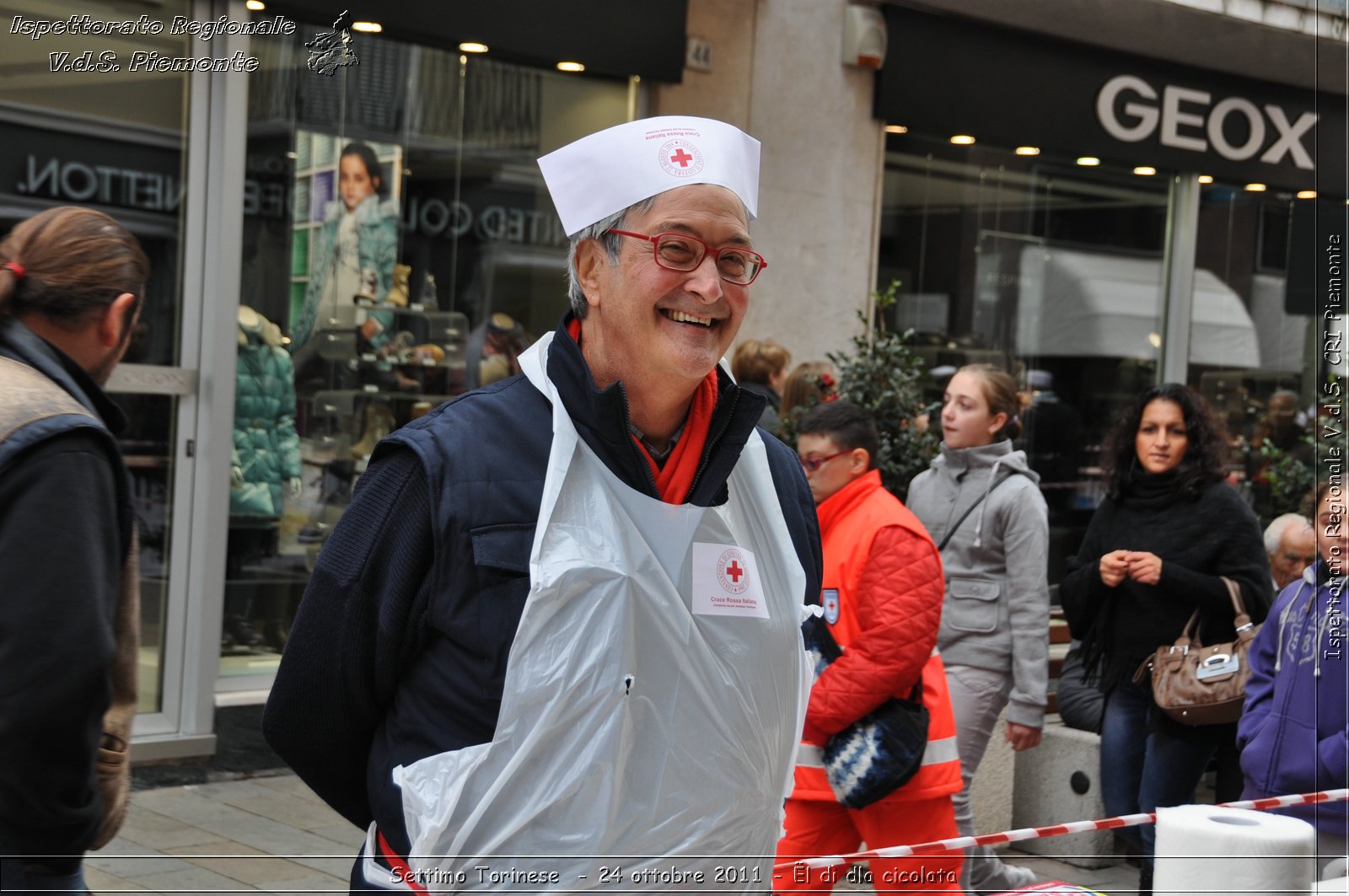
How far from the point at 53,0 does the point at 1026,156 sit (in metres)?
6.83

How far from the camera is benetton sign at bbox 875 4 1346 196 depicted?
10109mm

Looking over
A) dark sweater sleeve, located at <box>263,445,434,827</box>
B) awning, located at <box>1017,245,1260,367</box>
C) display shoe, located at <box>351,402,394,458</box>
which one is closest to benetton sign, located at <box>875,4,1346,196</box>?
→ awning, located at <box>1017,245,1260,367</box>

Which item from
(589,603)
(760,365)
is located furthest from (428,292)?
(589,603)

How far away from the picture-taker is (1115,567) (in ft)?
18.9

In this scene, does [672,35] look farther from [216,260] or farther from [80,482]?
[80,482]

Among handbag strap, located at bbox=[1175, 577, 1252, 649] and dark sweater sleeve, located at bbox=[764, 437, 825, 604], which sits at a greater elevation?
dark sweater sleeve, located at bbox=[764, 437, 825, 604]

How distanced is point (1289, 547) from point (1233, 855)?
13.7ft

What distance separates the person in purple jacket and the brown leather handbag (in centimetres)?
72

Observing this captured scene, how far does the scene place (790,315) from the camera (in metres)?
9.66

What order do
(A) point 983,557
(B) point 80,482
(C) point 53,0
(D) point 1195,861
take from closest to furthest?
(B) point 80,482 → (D) point 1195,861 → (A) point 983,557 → (C) point 53,0

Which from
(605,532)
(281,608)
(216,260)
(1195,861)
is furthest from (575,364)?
(281,608)

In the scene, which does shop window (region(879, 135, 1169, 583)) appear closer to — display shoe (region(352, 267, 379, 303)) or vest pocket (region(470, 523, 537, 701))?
display shoe (region(352, 267, 379, 303))

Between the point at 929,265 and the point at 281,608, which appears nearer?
the point at 281,608

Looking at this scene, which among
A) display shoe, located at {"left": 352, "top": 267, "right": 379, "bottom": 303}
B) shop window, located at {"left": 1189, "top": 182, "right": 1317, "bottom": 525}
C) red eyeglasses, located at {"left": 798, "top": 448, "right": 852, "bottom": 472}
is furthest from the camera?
shop window, located at {"left": 1189, "top": 182, "right": 1317, "bottom": 525}
